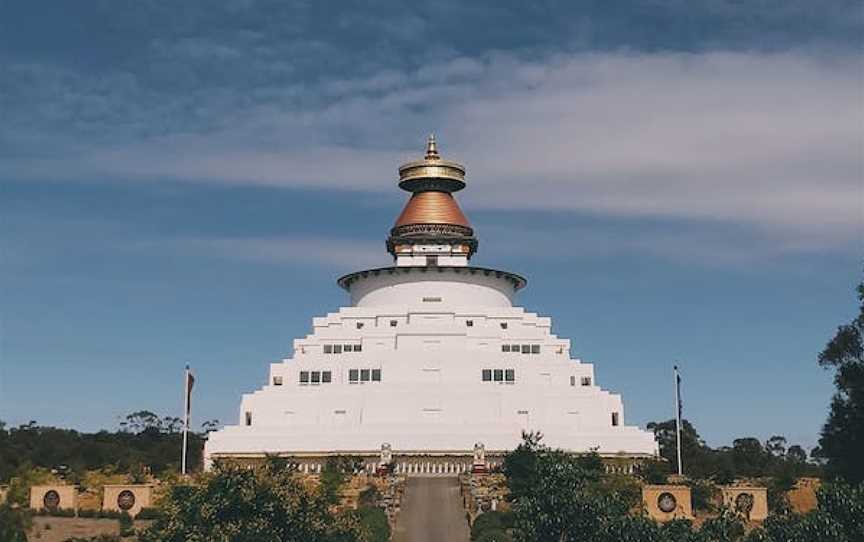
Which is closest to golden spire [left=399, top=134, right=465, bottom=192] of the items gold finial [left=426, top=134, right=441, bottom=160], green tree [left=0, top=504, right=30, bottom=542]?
gold finial [left=426, top=134, right=441, bottom=160]

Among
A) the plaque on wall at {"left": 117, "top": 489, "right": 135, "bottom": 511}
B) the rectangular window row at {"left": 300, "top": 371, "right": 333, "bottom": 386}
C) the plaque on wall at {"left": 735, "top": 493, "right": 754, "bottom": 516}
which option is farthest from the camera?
the rectangular window row at {"left": 300, "top": 371, "right": 333, "bottom": 386}

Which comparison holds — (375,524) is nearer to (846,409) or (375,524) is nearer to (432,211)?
(846,409)

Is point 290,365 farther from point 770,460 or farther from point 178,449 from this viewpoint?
point 770,460

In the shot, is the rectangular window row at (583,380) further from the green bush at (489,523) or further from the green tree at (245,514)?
the green tree at (245,514)

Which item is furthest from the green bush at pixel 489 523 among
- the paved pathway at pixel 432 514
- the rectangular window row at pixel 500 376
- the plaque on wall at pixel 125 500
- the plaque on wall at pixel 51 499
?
the rectangular window row at pixel 500 376

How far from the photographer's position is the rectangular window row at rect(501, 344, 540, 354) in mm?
71812

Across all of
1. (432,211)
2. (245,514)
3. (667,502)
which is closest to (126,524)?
(245,514)

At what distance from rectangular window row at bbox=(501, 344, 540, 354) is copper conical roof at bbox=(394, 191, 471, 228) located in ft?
40.6

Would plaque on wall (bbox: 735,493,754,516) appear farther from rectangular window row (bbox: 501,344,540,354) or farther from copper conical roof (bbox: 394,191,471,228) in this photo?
copper conical roof (bbox: 394,191,471,228)

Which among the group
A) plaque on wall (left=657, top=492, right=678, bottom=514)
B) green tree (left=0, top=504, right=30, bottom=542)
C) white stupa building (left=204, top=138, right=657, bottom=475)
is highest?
white stupa building (left=204, top=138, right=657, bottom=475)

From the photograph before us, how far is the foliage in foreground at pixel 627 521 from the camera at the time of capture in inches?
1141

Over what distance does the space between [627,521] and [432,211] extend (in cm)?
5094

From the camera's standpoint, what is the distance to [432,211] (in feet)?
267

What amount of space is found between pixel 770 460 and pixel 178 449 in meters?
39.9
